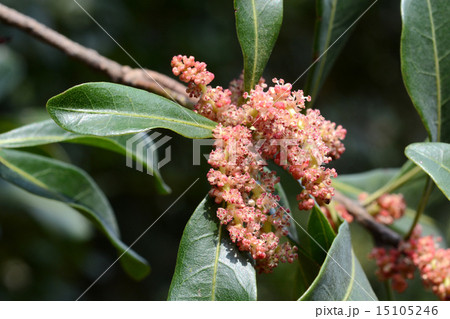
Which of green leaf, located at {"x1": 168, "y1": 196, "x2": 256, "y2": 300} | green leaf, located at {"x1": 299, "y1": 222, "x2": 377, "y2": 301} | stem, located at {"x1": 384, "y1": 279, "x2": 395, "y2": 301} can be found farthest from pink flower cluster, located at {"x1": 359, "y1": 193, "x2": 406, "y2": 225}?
green leaf, located at {"x1": 168, "y1": 196, "x2": 256, "y2": 300}

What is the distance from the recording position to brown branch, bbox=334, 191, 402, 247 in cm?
154

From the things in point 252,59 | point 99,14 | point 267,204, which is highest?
point 99,14

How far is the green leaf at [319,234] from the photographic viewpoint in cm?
106

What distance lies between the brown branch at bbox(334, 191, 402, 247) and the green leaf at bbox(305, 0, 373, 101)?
42cm

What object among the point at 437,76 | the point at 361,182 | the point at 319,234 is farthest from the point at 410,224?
the point at 319,234

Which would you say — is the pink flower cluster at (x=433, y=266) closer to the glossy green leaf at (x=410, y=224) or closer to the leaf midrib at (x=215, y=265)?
the glossy green leaf at (x=410, y=224)

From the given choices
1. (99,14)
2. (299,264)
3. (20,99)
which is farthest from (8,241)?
(299,264)

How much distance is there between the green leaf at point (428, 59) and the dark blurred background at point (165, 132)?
122 cm

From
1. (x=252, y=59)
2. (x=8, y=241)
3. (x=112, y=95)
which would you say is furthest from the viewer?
(x=8, y=241)

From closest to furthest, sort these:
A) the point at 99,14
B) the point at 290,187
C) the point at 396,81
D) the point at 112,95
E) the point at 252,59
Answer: the point at 112,95
the point at 252,59
the point at 290,187
the point at 99,14
the point at 396,81

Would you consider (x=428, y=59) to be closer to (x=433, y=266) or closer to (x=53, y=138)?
(x=433, y=266)
